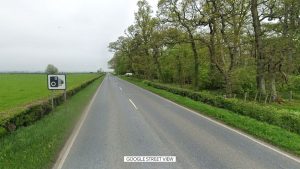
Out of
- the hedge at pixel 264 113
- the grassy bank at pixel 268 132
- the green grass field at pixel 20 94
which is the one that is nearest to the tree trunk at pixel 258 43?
the hedge at pixel 264 113

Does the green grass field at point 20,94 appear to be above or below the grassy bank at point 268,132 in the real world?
below

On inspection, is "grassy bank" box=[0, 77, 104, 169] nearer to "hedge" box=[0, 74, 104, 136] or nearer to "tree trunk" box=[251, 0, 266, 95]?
"hedge" box=[0, 74, 104, 136]

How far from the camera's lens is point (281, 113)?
1302 centimetres

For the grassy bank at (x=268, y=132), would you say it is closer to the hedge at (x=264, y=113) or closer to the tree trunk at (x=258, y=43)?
the hedge at (x=264, y=113)

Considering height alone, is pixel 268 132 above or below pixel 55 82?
below

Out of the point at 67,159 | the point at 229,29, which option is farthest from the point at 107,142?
the point at 229,29

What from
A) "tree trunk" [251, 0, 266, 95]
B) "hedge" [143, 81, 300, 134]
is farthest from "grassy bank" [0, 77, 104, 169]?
"tree trunk" [251, 0, 266, 95]

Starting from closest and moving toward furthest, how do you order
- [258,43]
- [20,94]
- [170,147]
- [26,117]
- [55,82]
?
[170,147], [26,117], [55,82], [258,43], [20,94]

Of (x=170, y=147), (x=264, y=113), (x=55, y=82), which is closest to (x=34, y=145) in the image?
(x=170, y=147)

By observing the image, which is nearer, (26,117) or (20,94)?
(26,117)

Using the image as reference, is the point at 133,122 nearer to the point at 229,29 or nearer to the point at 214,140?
the point at 214,140

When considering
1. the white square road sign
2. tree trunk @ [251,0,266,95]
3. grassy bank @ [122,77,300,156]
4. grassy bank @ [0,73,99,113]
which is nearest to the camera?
grassy bank @ [122,77,300,156]

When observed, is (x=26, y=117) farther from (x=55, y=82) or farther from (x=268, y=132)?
(x=268, y=132)

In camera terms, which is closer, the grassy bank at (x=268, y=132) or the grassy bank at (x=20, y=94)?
the grassy bank at (x=268, y=132)
